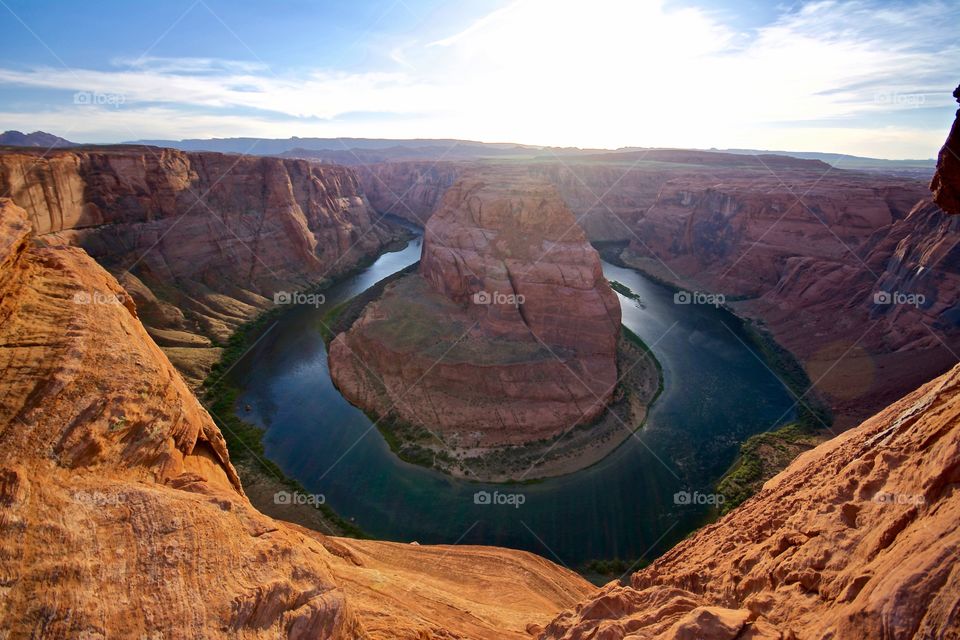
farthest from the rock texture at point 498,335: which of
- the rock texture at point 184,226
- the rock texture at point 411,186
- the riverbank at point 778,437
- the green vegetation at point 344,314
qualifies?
the rock texture at point 411,186

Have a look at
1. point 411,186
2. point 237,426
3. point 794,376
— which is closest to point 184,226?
point 237,426

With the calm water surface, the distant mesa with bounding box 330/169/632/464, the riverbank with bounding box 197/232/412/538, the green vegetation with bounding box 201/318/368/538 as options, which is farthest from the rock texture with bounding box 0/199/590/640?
the distant mesa with bounding box 330/169/632/464

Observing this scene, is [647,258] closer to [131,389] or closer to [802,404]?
[802,404]

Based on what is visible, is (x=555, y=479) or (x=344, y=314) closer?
(x=555, y=479)

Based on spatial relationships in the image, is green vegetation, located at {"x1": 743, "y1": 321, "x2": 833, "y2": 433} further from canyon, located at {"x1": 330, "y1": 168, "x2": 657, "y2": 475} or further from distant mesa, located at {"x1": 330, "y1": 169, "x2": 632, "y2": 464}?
distant mesa, located at {"x1": 330, "y1": 169, "x2": 632, "y2": 464}

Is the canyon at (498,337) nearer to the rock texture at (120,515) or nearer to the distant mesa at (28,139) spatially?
the rock texture at (120,515)

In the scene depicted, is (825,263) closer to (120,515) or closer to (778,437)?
(778,437)
